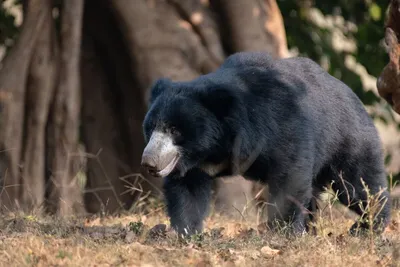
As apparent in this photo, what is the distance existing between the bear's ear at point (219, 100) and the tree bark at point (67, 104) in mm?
3708

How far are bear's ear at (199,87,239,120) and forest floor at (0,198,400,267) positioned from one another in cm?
80

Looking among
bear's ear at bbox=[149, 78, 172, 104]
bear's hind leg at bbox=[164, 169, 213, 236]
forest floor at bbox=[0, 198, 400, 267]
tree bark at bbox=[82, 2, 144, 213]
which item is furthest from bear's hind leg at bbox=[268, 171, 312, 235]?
tree bark at bbox=[82, 2, 144, 213]

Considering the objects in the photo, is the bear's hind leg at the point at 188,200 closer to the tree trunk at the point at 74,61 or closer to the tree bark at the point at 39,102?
the tree trunk at the point at 74,61

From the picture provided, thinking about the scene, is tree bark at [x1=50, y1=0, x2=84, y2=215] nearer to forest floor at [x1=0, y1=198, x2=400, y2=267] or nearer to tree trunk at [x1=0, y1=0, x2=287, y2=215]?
tree trunk at [x1=0, y1=0, x2=287, y2=215]

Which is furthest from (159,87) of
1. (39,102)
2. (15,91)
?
(39,102)

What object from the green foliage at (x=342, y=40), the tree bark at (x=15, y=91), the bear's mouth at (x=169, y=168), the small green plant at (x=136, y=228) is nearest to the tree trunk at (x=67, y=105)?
the tree bark at (x=15, y=91)

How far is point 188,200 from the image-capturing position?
5.93 metres

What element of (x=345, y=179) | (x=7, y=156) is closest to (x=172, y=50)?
(x=7, y=156)

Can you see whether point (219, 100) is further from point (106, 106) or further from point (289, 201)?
point (106, 106)

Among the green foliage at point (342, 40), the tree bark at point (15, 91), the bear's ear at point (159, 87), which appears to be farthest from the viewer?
the green foliage at point (342, 40)

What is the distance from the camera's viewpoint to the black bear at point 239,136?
573cm

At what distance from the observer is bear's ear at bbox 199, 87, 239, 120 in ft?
18.8

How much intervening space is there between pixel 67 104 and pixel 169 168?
154 inches

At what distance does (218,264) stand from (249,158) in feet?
4.22
